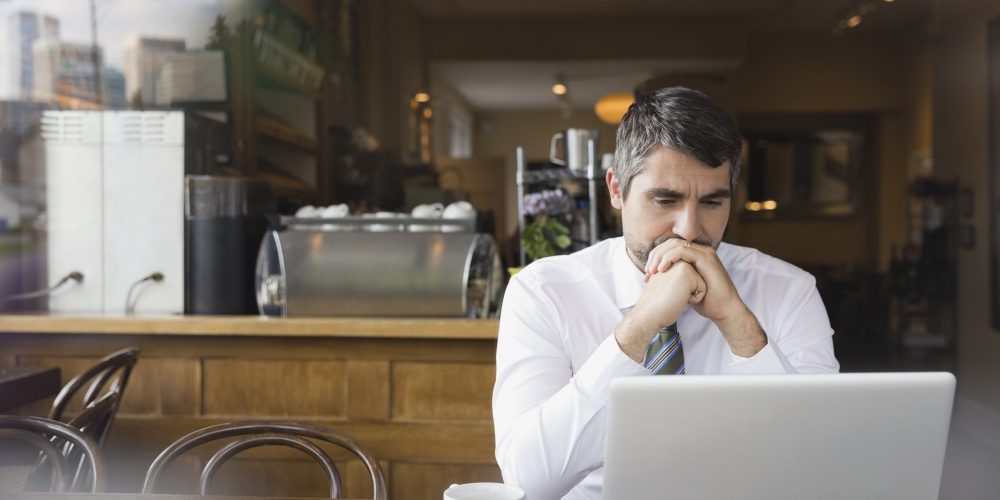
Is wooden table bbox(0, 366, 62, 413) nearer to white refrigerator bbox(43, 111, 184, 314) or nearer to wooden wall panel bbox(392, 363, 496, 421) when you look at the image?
white refrigerator bbox(43, 111, 184, 314)

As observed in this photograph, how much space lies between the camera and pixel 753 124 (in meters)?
10.1

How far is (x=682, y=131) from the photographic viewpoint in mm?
1404

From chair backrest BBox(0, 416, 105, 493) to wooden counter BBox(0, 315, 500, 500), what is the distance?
94 centimetres

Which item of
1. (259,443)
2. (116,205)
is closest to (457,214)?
(116,205)

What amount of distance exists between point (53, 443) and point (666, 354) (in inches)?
40.8

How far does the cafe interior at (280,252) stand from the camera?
263 centimetres

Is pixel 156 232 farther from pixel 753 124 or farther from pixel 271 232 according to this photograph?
pixel 753 124

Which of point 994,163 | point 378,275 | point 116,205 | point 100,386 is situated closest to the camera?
point 100,386

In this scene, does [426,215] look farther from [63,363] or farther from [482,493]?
[482,493]

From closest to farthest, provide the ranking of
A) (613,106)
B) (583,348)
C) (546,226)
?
(583,348) < (546,226) < (613,106)

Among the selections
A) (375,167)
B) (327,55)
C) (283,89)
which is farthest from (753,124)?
(283,89)

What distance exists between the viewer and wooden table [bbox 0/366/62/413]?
2.25m

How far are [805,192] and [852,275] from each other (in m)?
1.54

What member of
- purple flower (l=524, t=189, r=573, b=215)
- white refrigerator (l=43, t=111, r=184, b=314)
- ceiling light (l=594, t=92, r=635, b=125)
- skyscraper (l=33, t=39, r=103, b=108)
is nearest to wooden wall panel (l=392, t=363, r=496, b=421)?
purple flower (l=524, t=189, r=573, b=215)
